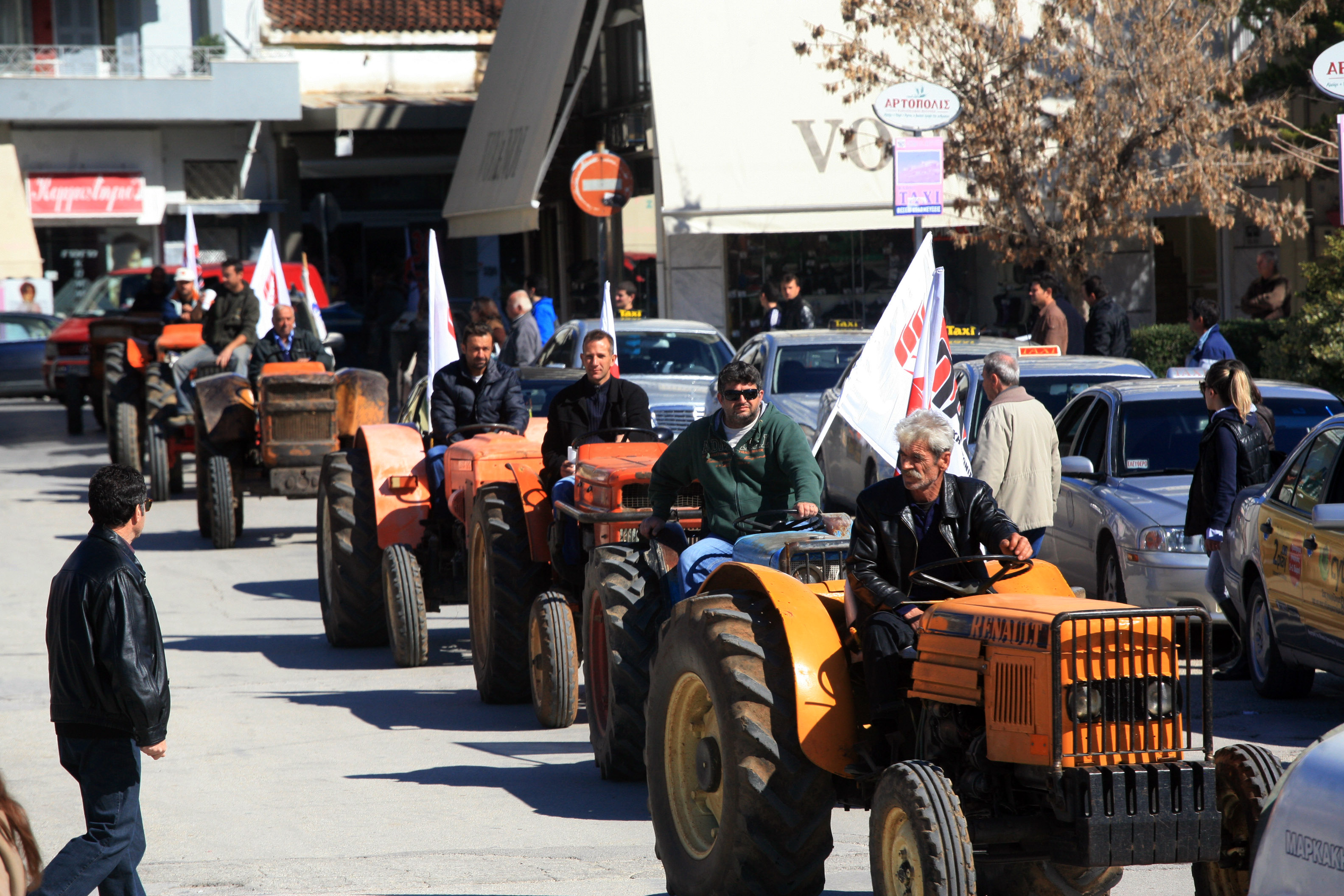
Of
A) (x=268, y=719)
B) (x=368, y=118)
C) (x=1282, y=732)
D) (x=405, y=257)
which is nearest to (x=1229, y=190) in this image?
(x=1282, y=732)

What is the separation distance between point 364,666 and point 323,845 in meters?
4.07

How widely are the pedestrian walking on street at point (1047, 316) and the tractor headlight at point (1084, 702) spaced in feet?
38.9

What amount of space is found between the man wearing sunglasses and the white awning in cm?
1550

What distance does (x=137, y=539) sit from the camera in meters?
16.7

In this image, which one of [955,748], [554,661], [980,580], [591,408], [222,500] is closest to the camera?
[955,748]

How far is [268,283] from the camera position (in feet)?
65.6

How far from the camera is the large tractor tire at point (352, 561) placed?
11.1 metres

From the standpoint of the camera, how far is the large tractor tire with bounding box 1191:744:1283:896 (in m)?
4.75

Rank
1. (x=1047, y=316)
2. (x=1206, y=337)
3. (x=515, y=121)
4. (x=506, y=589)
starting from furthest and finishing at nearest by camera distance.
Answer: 1. (x=515, y=121)
2. (x=1047, y=316)
3. (x=1206, y=337)
4. (x=506, y=589)

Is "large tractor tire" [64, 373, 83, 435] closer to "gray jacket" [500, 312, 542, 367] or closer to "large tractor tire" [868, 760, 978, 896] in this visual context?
"gray jacket" [500, 312, 542, 367]

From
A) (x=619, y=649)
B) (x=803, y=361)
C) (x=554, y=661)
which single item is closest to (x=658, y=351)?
(x=803, y=361)

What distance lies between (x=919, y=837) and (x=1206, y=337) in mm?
10626

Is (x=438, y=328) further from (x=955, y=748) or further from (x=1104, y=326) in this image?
(x=955, y=748)

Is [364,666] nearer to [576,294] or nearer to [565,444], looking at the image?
[565,444]
